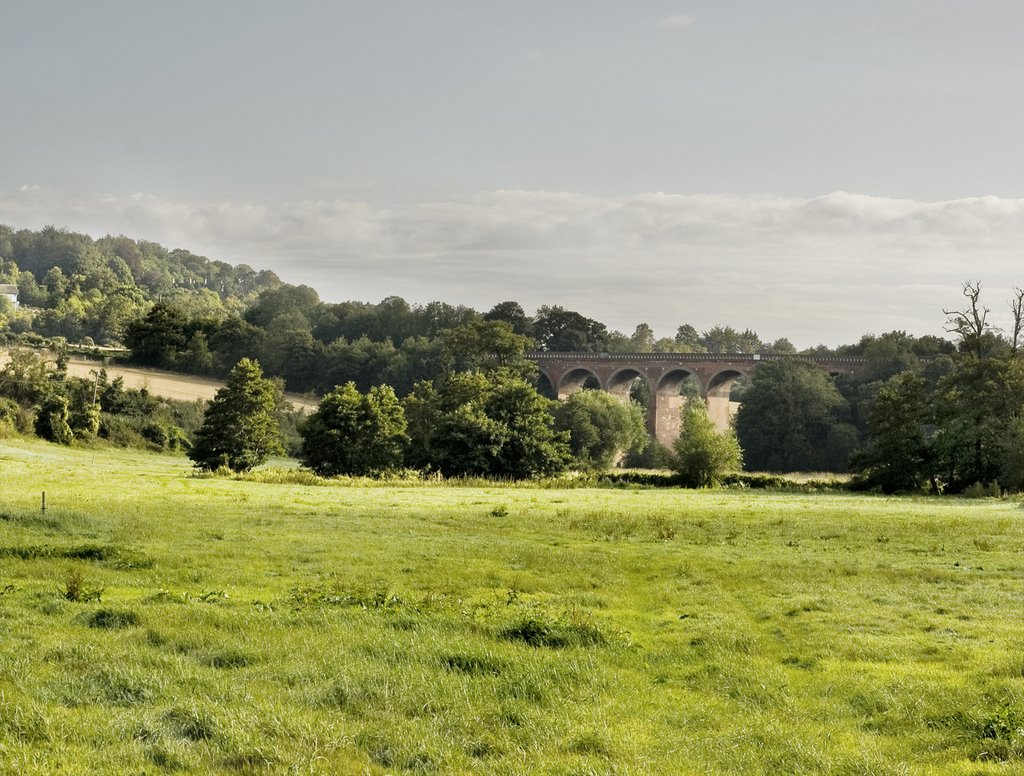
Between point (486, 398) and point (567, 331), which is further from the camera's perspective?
point (567, 331)

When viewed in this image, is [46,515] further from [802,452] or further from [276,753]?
[802,452]

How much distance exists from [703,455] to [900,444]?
43.2ft

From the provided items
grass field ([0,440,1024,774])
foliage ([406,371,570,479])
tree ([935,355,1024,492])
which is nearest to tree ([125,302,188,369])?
foliage ([406,371,570,479])

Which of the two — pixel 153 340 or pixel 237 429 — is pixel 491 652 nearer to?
pixel 237 429

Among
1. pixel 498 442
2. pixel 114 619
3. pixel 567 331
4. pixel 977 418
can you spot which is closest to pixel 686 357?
pixel 567 331

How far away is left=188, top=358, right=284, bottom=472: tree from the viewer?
64125 mm

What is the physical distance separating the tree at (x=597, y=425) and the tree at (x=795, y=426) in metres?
16.2

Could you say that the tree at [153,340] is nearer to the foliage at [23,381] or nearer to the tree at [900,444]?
the foliage at [23,381]

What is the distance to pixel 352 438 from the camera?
65.9 m

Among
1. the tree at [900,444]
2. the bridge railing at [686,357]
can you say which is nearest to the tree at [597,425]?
the bridge railing at [686,357]

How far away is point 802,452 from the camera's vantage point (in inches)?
4759

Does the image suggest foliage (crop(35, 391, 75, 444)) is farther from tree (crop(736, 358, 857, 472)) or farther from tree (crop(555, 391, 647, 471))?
tree (crop(736, 358, 857, 472))

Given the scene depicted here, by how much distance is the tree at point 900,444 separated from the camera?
66.9 meters

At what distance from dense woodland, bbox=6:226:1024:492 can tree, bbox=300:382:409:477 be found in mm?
116
